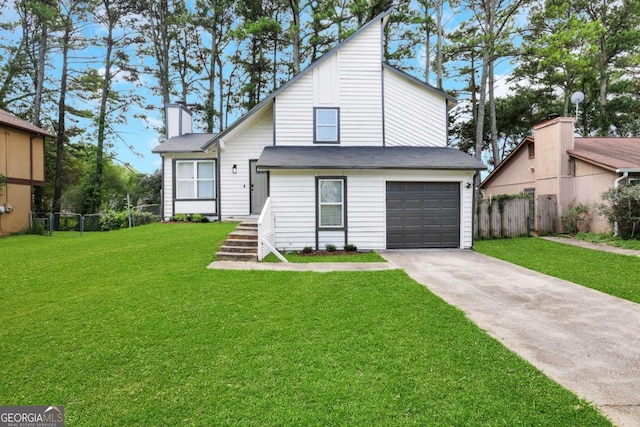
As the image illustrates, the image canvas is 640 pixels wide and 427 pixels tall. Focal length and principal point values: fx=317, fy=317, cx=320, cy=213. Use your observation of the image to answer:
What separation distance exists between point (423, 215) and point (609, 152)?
9.93 m

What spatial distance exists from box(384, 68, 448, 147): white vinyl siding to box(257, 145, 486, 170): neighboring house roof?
0.51 metres

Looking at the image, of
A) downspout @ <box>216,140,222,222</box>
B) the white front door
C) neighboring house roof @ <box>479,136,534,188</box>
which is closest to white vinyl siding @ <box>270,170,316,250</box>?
the white front door

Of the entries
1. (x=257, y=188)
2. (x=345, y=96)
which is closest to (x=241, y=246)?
(x=257, y=188)

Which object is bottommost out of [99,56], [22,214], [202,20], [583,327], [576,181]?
[583,327]

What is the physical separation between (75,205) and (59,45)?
35.8 feet

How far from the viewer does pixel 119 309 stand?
4.73 meters

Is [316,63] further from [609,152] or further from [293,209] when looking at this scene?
[609,152]

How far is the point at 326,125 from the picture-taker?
468 inches

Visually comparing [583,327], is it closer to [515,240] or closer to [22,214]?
[515,240]

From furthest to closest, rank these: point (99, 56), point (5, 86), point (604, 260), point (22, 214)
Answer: point (99, 56)
point (5, 86)
point (22, 214)
point (604, 260)

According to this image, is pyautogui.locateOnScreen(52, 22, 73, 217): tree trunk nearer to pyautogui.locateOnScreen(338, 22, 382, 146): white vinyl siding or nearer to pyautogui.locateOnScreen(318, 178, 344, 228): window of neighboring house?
pyautogui.locateOnScreen(318, 178, 344, 228): window of neighboring house

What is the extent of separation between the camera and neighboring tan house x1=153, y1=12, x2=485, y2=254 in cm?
988

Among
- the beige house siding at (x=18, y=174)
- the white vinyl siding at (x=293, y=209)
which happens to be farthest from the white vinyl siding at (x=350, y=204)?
the beige house siding at (x=18, y=174)

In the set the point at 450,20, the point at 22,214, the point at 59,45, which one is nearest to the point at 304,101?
the point at 450,20
